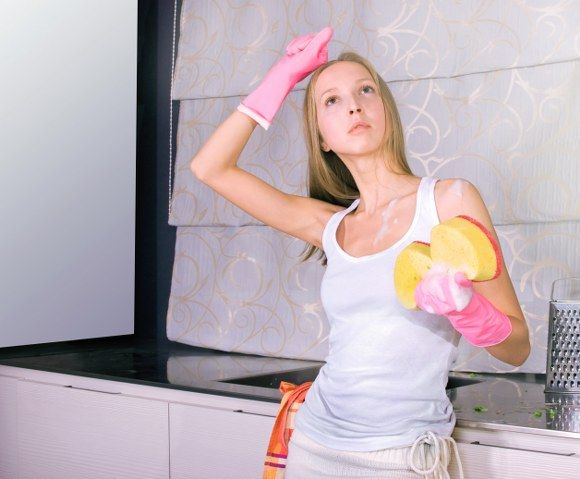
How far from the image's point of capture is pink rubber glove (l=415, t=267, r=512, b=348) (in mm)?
1076

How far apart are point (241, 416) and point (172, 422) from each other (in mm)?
218

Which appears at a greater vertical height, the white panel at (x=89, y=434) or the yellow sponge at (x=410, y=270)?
the yellow sponge at (x=410, y=270)

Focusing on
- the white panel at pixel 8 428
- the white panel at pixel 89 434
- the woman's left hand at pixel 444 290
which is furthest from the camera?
the white panel at pixel 8 428

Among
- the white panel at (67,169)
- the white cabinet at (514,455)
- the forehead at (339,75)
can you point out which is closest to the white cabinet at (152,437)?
the white cabinet at (514,455)

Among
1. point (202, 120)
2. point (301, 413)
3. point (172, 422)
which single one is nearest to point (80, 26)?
point (202, 120)

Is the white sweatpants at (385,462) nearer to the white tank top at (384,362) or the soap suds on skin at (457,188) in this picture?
the white tank top at (384,362)

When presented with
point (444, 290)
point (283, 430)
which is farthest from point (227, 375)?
point (444, 290)

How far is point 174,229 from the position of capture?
2824 millimetres

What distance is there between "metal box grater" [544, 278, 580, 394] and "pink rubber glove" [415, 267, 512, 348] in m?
0.62

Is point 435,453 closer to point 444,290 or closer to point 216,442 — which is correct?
point 444,290

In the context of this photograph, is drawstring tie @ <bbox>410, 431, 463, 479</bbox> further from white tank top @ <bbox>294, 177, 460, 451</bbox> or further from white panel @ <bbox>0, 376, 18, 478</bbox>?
white panel @ <bbox>0, 376, 18, 478</bbox>

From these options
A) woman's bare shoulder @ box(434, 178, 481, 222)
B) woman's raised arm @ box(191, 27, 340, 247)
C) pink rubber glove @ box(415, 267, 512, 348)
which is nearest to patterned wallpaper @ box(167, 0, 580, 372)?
woman's raised arm @ box(191, 27, 340, 247)

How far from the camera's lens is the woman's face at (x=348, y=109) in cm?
140

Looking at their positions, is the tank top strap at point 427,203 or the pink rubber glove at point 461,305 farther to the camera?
the tank top strap at point 427,203
